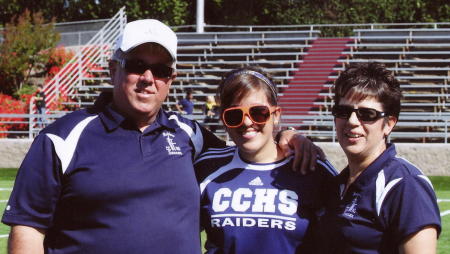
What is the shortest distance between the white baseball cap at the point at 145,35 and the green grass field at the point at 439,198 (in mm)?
4452

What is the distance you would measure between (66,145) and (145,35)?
0.61 meters

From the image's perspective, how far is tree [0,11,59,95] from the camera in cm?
2941

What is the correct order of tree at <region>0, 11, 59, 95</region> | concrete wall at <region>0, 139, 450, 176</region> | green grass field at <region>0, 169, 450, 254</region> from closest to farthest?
green grass field at <region>0, 169, 450, 254</region> → concrete wall at <region>0, 139, 450, 176</region> → tree at <region>0, 11, 59, 95</region>

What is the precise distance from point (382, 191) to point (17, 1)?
4342 centimetres

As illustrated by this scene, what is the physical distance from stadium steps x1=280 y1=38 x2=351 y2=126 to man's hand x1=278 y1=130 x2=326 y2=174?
61.1 ft

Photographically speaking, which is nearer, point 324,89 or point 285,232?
point 285,232

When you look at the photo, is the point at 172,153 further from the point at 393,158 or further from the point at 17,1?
the point at 17,1

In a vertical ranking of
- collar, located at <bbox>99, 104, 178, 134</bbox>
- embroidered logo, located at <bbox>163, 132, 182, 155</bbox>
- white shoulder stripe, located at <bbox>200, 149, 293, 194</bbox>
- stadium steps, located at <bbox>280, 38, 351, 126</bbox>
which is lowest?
stadium steps, located at <bbox>280, 38, 351, 126</bbox>

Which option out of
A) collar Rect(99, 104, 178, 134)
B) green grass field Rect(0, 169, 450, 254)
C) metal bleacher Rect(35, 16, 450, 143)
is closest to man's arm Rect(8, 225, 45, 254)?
collar Rect(99, 104, 178, 134)

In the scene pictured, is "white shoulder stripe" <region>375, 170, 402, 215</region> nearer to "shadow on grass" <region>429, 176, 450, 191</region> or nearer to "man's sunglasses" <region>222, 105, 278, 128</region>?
"man's sunglasses" <region>222, 105, 278, 128</region>

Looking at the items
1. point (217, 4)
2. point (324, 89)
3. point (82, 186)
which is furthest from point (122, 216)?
point (217, 4)

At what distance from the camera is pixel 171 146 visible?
372cm

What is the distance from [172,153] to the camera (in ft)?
12.1

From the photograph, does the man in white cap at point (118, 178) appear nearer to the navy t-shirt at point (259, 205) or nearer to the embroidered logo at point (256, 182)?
the navy t-shirt at point (259, 205)
